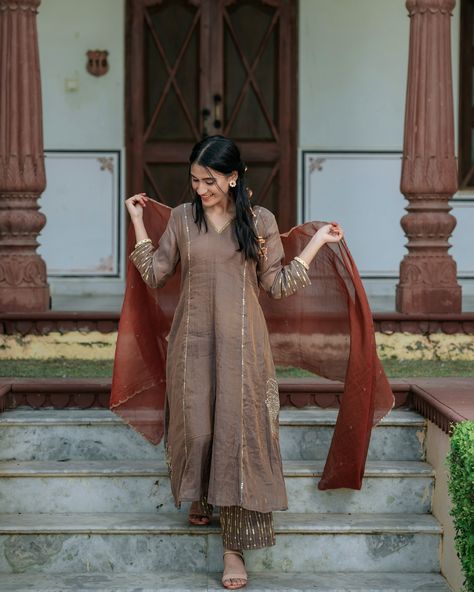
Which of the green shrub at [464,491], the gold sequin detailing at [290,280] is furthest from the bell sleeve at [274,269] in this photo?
the green shrub at [464,491]

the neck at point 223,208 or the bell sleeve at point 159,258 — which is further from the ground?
the neck at point 223,208

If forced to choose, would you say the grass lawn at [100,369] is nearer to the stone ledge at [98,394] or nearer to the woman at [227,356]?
the stone ledge at [98,394]

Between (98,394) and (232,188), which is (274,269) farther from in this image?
(98,394)

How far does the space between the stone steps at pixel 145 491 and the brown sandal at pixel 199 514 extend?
29 cm

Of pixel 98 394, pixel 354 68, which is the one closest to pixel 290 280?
pixel 98 394

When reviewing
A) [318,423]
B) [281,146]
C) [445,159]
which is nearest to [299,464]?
[318,423]

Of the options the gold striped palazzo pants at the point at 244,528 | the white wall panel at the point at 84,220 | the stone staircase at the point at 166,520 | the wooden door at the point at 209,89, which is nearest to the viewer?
the gold striped palazzo pants at the point at 244,528

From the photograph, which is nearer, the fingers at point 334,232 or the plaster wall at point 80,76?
the fingers at point 334,232

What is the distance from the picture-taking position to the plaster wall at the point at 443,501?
205 inches

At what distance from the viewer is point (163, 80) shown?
32.8 feet

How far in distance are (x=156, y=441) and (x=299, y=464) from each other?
73 centimetres

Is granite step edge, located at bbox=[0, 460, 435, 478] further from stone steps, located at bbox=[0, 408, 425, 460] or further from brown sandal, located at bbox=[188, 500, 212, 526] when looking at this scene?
brown sandal, located at bbox=[188, 500, 212, 526]

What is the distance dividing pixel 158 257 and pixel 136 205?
0.32 metres

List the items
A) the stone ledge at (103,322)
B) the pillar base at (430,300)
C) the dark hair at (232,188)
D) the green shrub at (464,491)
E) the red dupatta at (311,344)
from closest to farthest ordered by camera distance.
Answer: the green shrub at (464,491), the dark hair at (232,188), the red dupatta at (311,344), the stone ledge at (103,322), the pillar base at (430,300)
